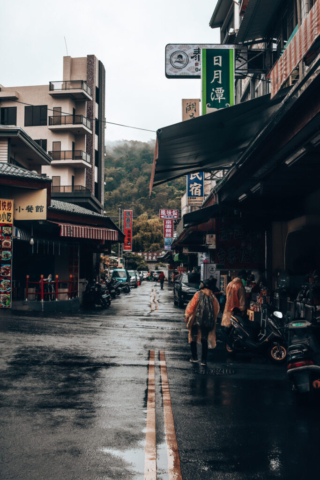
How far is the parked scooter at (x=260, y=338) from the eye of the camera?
987cm

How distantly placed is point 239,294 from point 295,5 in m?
9.66

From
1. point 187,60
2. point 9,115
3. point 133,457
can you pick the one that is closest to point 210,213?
point 187,60

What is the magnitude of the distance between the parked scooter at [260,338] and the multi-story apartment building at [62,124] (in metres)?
35.8

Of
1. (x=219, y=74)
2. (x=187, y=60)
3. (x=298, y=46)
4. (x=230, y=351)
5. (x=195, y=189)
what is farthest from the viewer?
(x=195, y=189)

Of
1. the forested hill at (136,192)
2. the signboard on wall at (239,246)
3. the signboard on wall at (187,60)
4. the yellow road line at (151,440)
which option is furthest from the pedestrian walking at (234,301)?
the forested hill at (136,192)

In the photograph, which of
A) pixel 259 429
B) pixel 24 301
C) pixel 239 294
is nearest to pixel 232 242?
pixel 239 294

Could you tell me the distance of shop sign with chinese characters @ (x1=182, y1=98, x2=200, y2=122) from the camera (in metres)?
29.6

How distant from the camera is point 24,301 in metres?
20.4

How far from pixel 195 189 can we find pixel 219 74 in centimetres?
1705

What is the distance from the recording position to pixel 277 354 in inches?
390

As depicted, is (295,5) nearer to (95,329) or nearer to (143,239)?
(95,329)

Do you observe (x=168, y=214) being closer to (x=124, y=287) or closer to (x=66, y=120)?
(x=66, y=120)

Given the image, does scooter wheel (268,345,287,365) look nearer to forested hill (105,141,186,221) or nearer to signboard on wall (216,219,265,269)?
signboard on wall (216,219,265,269)

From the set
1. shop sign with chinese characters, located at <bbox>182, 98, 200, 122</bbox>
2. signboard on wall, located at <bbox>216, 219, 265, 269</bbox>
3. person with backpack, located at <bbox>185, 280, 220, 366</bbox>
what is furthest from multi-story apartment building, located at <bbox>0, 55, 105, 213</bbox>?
person with backpack, located at <bbox>185, 280, 220, 366</bbox>
